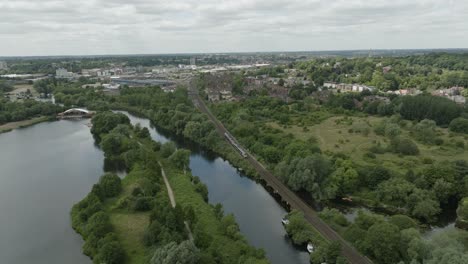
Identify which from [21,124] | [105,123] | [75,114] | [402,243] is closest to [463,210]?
[402,243]

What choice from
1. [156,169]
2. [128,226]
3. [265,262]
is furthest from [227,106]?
[265,262]

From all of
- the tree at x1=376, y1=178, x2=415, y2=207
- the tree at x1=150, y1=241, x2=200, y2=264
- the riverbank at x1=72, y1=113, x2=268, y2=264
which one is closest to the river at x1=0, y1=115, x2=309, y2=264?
the riverbank at x1=72, y1=113, x2=268, y2=264

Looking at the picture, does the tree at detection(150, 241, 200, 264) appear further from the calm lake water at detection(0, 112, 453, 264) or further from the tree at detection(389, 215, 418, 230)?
the tree at detection(389, 215, 418, 230)

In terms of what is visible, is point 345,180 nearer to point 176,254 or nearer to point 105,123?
point 176,254

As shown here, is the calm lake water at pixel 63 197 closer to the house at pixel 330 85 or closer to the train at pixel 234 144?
the train at pixel 234 144

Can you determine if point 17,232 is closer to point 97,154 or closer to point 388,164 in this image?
point 97,154

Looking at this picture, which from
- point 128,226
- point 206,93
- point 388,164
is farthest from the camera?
point 206,93

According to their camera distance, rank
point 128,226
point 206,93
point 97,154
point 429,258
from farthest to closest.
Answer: point 206,93 < point 97,154 < point 128,226 < point 429,258
